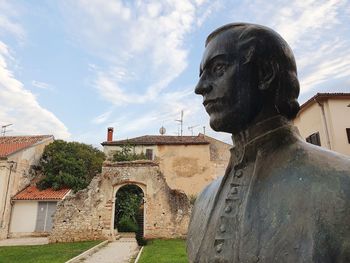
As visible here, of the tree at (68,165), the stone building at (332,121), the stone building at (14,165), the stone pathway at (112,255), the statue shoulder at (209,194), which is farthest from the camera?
the tree at (68,165)

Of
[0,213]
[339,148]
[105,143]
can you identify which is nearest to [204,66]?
[339,148]

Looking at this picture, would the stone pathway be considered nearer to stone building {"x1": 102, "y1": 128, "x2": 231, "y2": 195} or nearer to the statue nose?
the statue nose

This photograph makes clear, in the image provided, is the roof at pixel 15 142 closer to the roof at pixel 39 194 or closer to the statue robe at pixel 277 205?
the roof at pixel 39 194

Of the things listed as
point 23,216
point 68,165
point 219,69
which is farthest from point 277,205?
point 68,165

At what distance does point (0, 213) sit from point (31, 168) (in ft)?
14.3

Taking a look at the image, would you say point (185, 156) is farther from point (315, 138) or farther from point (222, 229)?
point (222, 229)

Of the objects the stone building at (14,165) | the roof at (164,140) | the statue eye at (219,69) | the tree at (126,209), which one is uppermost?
the roof at (164,140)

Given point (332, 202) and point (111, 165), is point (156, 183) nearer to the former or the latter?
point (111, 165)

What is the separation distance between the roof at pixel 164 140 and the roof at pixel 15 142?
547cm

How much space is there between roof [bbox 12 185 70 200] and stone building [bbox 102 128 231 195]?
6.11 metres

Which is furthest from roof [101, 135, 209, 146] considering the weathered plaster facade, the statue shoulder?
the statue shoulder

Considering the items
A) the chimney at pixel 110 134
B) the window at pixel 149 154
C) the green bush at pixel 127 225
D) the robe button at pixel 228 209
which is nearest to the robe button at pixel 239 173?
the robe button at pixel 228 209

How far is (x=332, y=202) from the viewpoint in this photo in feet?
3.18

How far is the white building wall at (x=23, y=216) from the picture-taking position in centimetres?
2003
